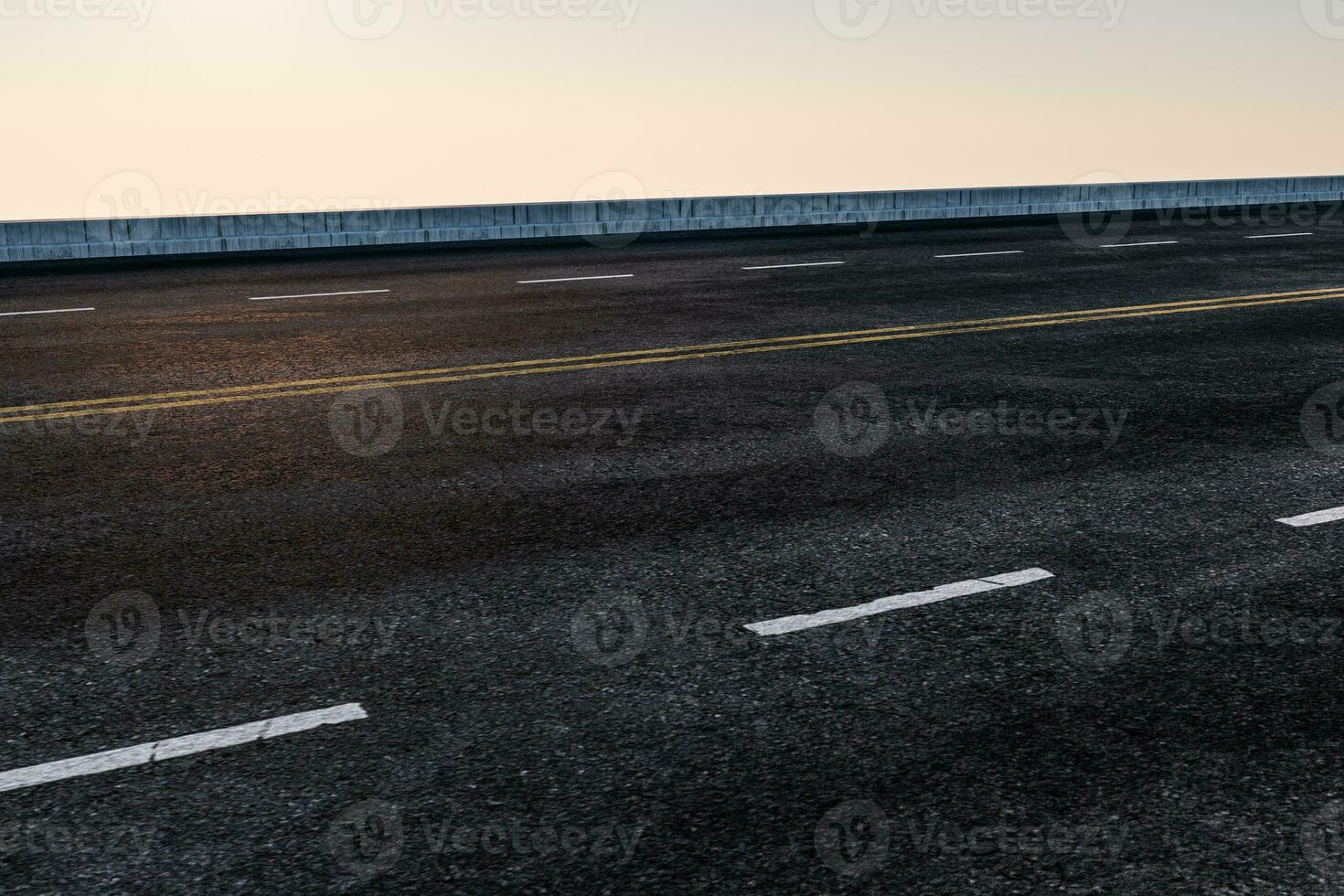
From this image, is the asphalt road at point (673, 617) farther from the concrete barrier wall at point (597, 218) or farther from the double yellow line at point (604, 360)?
the concrete barrier wall at point (597, 218)

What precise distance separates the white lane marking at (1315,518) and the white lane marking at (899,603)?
147 centimetres

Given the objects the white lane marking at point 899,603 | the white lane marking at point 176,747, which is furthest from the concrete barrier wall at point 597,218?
the white lane marking at point 899,603

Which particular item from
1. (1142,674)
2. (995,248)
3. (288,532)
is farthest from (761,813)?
Answer: (995,248)

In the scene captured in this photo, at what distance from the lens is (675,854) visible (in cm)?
355

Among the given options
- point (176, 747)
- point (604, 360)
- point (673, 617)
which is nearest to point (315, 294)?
point (604, 360)

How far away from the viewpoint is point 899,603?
5.30 m

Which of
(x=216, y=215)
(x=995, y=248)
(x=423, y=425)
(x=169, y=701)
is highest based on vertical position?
(x=216, y=215)

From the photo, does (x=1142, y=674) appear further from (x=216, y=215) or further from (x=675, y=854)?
(x=216, y=215)

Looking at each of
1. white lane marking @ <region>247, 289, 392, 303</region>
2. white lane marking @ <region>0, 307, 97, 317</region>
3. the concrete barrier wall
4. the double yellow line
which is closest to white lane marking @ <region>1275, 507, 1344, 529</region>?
the double yellow line

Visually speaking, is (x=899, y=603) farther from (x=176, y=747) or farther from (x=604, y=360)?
(x=604, y=360)

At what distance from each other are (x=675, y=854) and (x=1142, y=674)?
199cm

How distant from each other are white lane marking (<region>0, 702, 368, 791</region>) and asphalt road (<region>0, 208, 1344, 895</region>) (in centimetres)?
2

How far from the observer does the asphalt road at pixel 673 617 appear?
3.63m

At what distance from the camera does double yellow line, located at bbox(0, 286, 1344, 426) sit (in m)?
9.02
